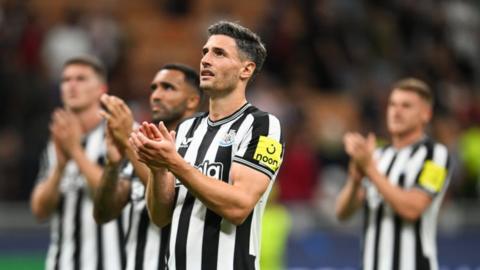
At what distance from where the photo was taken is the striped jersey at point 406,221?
7.39m

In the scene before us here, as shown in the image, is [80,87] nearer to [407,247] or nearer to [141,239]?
[141,239]

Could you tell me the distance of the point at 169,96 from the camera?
6.53 meters

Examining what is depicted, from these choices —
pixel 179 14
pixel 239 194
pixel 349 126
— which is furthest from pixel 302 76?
pixel 239 194

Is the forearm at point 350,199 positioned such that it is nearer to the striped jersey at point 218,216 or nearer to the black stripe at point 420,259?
the black stripe at point 420,259

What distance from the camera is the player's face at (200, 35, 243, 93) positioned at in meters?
5.43

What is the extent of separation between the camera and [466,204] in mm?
13031

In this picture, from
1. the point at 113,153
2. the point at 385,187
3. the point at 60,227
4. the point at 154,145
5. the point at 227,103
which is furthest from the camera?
the point at 60,227

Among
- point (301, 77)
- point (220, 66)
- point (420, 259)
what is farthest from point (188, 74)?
point (301, 77)

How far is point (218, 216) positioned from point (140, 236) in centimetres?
131

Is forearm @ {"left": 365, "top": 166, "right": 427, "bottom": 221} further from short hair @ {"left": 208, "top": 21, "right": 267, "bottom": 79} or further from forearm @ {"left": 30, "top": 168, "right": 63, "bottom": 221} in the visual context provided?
forearm @ {"left": 30, "top": 168, "right": 63, "bottom": 221}

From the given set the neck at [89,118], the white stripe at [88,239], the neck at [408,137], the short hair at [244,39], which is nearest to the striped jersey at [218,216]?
the short hair at [244,39]

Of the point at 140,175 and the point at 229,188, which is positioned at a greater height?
the point at 140,175

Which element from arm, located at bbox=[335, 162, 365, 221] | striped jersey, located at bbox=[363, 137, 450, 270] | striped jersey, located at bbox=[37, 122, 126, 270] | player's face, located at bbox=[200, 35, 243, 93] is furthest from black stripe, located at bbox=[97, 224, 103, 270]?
player's face, located at bbox=[200, 35, 243, 93]

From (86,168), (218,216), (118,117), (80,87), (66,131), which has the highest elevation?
(80,87)
